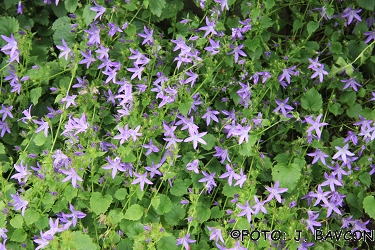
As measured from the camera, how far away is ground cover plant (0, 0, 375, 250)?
112 inches

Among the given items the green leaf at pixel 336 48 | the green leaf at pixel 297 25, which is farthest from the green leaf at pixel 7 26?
the green leaf at pixel 336 48

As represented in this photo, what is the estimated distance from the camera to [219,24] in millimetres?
3037

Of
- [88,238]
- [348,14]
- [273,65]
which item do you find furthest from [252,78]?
[88,238]

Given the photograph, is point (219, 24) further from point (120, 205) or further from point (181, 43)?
point (120, 205)

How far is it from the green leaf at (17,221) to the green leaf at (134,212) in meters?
0.60

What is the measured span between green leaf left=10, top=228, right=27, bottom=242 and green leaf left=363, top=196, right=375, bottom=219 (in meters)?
2.03

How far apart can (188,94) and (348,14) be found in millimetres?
1209

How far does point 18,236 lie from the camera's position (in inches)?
115

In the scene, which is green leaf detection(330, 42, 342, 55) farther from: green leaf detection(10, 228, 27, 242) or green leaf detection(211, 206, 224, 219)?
green leaf detection(10, 228, 27, 242)

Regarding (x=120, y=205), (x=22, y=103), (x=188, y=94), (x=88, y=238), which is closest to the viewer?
(x=88, y=238)

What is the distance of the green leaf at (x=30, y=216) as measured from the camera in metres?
2.82

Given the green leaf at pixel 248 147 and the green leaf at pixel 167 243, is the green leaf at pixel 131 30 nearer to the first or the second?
the green leaf at pixel 248 147

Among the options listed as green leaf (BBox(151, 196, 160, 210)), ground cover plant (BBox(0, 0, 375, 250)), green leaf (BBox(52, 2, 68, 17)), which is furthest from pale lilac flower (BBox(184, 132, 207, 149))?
green leaf (BBox(52, 2, 68, 17))

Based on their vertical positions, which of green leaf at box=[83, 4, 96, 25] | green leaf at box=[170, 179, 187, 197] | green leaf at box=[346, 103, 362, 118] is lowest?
green leaf at box=[170, 179, 187, 197]
